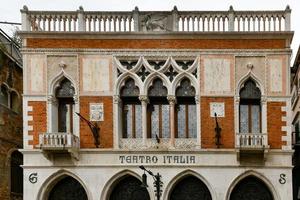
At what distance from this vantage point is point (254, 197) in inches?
987

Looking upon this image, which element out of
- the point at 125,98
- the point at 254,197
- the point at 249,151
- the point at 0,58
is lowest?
the point at 254,197

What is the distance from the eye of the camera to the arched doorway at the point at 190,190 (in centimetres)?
2512

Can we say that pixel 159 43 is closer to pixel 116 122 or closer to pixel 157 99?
pixel 157 99

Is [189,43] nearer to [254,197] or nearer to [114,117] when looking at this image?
[114,117]

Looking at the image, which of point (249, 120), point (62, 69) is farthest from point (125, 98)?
point (249, 120)

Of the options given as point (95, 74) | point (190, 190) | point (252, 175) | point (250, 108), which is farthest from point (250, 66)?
point (95, 74)

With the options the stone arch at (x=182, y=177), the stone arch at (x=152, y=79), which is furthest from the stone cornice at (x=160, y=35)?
the stone arch at (x=182, y=177)

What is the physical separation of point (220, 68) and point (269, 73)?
197cm

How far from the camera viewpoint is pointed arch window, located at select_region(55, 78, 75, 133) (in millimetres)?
25438

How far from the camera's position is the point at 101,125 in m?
25.1

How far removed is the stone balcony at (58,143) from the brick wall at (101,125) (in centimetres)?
67

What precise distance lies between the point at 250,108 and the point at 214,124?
5.65 feet

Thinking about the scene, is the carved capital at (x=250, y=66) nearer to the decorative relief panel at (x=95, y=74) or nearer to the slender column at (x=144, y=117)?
the slender column at (x=144, y=117)

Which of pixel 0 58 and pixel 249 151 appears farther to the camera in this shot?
pixel 0 58
